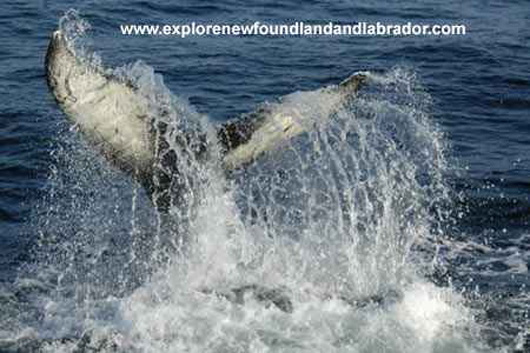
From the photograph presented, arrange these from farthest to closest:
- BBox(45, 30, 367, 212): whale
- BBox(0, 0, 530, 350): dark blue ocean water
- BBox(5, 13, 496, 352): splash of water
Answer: BBox(0, 0, 530, 350): dark blue ocean water
BBox(5, 13, 496, 352): splash of water
BBox(45, 30, 367, 212): whale

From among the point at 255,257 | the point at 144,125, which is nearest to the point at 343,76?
the point at 255,257

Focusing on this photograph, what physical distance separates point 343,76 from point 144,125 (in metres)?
9.66

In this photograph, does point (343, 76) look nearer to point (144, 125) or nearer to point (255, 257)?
point (255, 257)

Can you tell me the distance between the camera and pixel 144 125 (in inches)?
335

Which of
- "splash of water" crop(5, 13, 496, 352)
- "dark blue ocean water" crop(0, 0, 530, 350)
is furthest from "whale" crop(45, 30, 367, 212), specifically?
"dark blue ocean water" crop(0, 0, 530, 350)

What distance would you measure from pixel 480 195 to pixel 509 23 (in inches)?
377

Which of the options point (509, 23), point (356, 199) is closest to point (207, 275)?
point (356, 199)

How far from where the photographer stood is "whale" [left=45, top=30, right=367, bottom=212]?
812 cm

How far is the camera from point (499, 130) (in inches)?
607

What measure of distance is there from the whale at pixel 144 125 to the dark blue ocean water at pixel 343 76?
2.24m

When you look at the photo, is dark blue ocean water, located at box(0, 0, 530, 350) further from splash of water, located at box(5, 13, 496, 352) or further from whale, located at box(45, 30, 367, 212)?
whale, located at box(45, 30, 367, 212)

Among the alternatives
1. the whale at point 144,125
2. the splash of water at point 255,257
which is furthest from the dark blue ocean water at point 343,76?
the whale at point 144,125

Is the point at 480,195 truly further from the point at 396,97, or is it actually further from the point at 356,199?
the point at 396,97

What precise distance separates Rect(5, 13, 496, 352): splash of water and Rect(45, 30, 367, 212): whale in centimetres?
9
